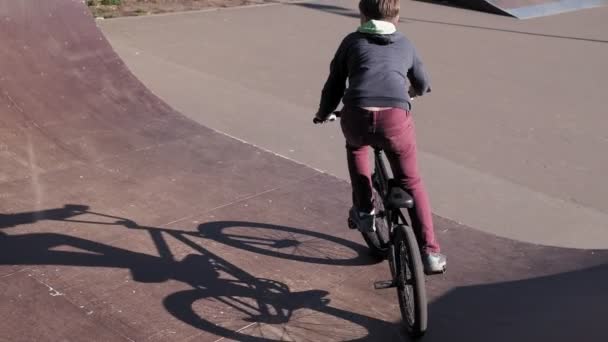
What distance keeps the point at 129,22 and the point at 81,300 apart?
991 cm

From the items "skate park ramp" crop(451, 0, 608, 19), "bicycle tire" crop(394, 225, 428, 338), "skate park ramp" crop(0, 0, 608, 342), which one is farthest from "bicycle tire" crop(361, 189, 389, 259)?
"skate park ramp" crop(451, 0, 608, 19)

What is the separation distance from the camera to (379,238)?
4.77 m

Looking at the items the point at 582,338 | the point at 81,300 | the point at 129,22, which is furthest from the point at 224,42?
the point at 582,338

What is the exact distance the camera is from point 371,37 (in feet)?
12.7

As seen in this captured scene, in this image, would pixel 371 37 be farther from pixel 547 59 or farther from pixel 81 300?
pixel 547 59

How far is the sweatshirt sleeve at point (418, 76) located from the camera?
4000 millimetres

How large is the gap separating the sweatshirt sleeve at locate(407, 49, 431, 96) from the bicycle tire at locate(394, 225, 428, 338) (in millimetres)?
800

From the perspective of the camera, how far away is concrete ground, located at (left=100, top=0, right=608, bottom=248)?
6332 millimetres

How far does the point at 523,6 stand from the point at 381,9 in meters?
14.3

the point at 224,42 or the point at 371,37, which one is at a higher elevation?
the point at 371,37

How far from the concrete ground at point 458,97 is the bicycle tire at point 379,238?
3.91 feet

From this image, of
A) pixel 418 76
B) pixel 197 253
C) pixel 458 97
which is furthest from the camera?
pixel 458 97

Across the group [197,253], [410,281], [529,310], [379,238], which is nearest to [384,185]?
[379,238]

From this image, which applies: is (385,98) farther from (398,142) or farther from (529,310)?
(529,310)
